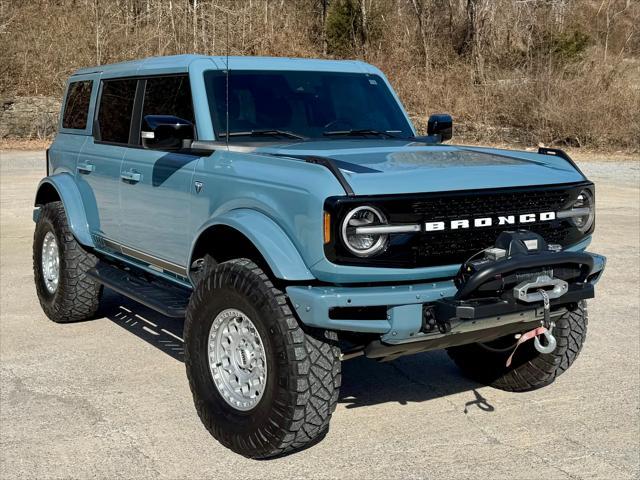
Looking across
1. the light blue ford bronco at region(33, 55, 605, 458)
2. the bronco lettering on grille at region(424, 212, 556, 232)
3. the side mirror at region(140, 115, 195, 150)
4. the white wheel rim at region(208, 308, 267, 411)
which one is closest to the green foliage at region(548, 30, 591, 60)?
the light blue ford bronco at region(33, 55, 605, 458)

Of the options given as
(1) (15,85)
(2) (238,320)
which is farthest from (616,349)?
(1) (15,85)

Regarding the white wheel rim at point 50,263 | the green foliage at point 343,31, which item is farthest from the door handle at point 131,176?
the green foliage at point 343,31

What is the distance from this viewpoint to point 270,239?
414 cm

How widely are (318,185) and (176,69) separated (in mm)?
2047

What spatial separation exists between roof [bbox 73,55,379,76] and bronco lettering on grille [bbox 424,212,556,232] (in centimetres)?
207

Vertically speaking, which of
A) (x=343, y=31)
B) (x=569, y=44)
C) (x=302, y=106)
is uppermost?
(x=343, y=31)

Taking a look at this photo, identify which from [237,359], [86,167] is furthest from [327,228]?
[86,167]

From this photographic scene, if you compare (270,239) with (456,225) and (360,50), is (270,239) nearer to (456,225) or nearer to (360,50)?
(456,225)

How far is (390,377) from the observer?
569 cm

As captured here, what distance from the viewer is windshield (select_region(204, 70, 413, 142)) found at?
5.34 meters

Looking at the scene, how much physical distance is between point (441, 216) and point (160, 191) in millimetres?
1959

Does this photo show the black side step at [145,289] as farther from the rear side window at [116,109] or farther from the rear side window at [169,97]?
the rear side window at [169,97]

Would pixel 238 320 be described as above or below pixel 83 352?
above

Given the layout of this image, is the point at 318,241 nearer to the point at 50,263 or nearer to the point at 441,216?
the point at 441,216
